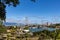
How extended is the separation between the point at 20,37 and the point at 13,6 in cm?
256

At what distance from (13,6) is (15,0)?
625 mm

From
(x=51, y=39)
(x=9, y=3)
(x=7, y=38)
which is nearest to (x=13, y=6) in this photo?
(x=9, y=3)

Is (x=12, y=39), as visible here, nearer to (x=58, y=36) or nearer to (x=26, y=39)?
(x=26, y=39)

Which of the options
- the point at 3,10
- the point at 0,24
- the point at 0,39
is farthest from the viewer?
the point at 0,24

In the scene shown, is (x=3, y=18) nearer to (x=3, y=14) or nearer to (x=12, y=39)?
(x=3, y=14)

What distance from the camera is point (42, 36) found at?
48.8ft

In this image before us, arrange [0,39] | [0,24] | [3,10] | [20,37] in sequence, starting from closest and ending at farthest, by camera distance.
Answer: [0,39] → [3,10] → [20,37] → [0,24]

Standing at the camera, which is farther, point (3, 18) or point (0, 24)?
point (0, 24)

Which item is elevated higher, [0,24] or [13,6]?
[13,6]

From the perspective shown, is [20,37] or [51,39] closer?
[51,39]

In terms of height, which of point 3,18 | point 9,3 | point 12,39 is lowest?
point 12,39

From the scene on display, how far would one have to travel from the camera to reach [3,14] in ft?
48.8

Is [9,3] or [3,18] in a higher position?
[9,3]

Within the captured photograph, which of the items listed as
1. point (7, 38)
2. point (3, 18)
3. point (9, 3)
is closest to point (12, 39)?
point (7, 38)
